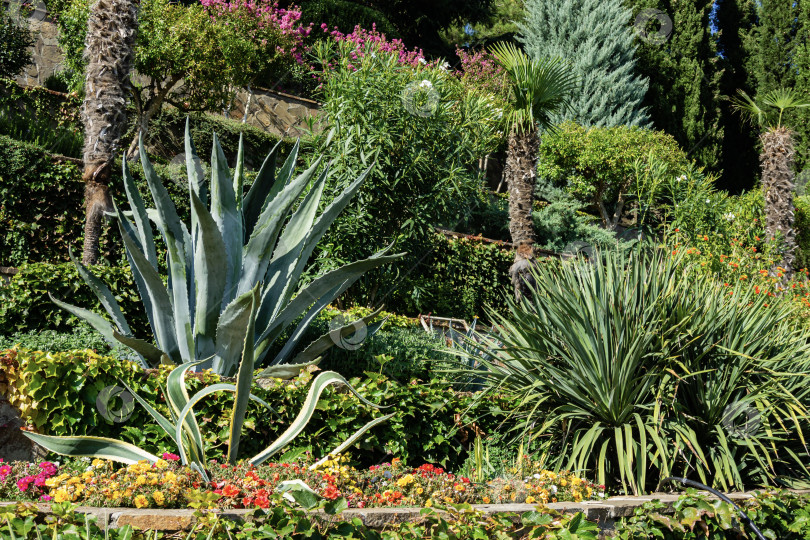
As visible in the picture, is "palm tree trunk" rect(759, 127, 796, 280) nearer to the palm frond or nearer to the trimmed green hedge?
the palm frond

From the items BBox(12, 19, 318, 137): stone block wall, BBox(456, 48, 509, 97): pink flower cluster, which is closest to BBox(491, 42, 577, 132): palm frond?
BBox(12, 19, 318, 137): stone block wall

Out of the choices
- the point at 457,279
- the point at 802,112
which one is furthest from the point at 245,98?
the point at 802,112

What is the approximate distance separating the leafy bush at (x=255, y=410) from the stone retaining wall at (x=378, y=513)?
3.80 feet

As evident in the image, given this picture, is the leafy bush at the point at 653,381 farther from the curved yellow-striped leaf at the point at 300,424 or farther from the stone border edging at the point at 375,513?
the curved yellow-striped leaf at the point at 300,424

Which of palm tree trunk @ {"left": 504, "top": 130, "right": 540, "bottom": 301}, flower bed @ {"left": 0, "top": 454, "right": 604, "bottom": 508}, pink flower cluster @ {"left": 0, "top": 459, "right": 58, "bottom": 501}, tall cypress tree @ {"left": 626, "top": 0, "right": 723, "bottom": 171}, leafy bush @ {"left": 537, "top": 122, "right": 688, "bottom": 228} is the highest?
tall cypress tree @ {"left": 626, "top": 0, "right": 723, "bottom": 171}

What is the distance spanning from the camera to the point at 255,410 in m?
3.91

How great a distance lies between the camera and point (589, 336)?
4.10 meters

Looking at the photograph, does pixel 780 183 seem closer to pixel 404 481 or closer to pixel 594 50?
pixel 594 50

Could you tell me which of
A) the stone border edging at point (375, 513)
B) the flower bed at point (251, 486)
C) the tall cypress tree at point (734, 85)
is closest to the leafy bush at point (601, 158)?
the tall cypress tree at point (734, 85)

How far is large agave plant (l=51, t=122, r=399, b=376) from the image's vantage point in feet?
14.0

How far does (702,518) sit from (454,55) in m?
18.2

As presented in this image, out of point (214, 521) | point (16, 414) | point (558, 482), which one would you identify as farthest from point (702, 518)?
point (16, 414)

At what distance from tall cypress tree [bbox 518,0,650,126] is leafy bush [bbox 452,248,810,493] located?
50.1 feet

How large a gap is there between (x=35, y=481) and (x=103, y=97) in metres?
4.63
